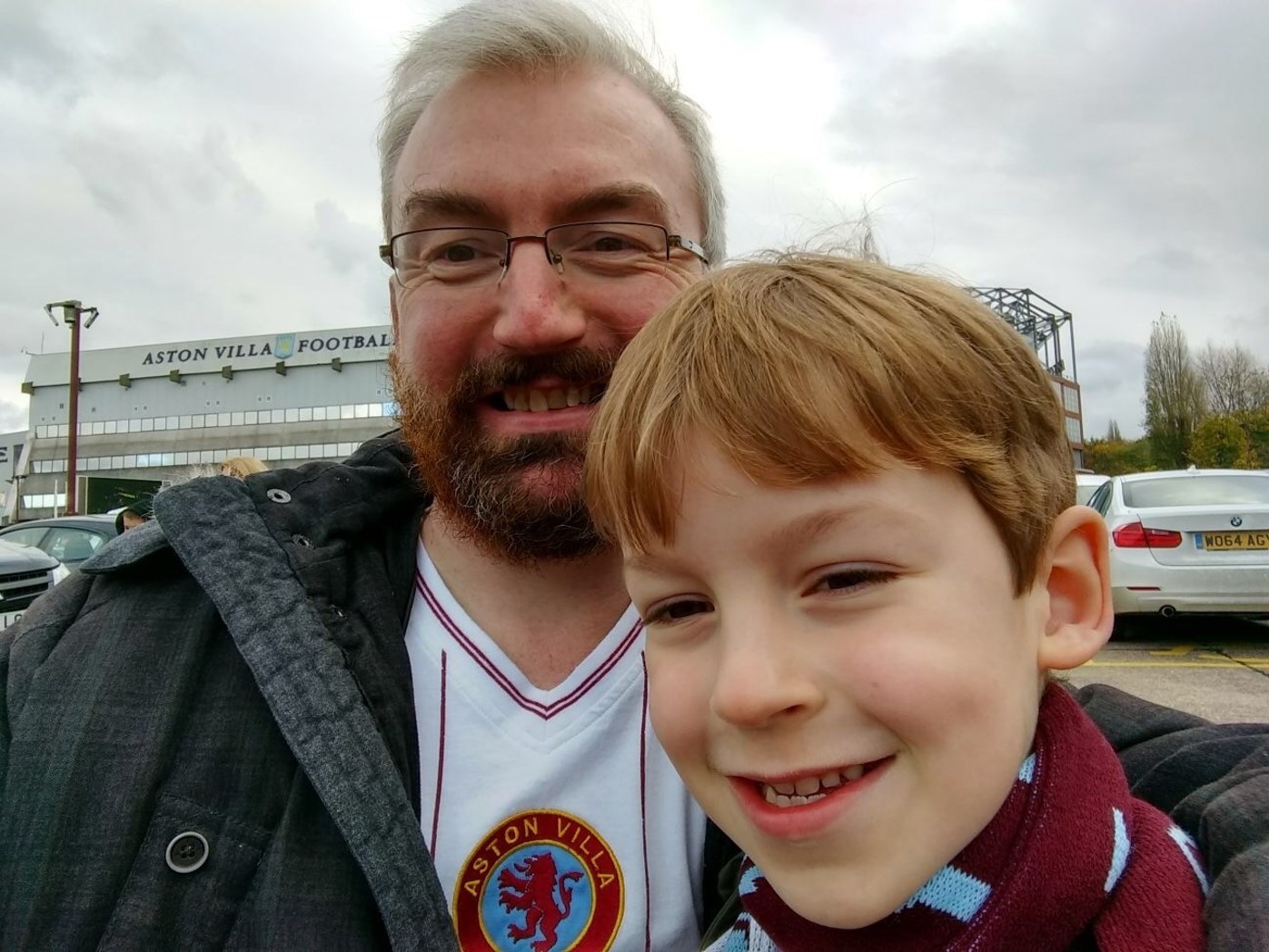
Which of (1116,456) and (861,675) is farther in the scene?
(1116,456)

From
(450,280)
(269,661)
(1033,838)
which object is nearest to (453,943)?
(269,661)

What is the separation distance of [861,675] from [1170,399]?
42831 mm

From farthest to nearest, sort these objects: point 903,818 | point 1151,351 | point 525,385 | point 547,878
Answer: point 1151,351 → point 525,385 → point 547,878 → point 903,818

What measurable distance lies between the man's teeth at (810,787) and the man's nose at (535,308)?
96cm

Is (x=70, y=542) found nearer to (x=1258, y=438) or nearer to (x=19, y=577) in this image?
(x=19, y=577)

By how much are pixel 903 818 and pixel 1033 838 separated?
146mm

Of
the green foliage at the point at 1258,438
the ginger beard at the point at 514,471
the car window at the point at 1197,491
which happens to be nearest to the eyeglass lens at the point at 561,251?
the ginger beard at the point at 514,471

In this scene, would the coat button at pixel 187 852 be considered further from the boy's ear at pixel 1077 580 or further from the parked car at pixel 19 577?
the parked car at pixel 19 577

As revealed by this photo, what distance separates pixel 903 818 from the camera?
36.2 inches

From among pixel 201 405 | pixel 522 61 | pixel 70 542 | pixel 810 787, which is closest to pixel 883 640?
pixel 810 787

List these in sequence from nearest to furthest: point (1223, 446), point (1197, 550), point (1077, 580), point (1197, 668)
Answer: point (1077, 580), point (1197, 668), point (1197, 550), point (1223, 446)

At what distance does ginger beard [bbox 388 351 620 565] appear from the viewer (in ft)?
5.35

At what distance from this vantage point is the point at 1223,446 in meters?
26.8

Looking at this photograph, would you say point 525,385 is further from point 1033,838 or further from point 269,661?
point 1033,838
